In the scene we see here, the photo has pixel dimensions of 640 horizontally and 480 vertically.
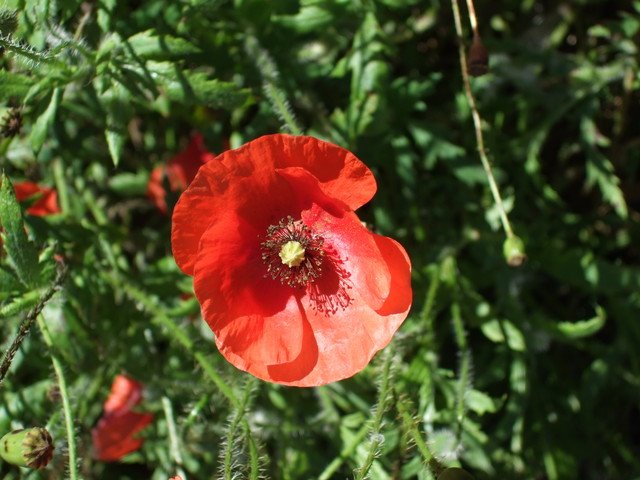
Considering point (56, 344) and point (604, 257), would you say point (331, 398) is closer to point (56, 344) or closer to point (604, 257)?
point (56, 344)

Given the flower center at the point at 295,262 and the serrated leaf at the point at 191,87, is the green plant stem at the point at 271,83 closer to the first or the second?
the serrated leaf at the point at 191,87

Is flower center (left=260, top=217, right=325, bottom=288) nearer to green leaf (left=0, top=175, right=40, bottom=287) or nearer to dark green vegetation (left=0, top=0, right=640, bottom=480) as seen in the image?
dark green vegetation (left=0, top=0, right=640, bottom=480)

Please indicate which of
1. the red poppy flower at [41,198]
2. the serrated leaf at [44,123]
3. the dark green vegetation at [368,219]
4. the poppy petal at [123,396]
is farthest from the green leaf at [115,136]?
the poppy petal at [123,396]

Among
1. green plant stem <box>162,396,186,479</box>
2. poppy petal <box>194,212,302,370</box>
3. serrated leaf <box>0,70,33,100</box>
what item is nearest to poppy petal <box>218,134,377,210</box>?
poppy petal <box>194,212,302,370</box>

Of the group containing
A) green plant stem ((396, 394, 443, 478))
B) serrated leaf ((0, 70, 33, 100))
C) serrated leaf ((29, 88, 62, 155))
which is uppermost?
serrated leaf ((0, 70, 33, 100))

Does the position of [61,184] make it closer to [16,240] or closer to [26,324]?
[16,240]

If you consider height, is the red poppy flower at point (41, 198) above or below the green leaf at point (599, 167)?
above
